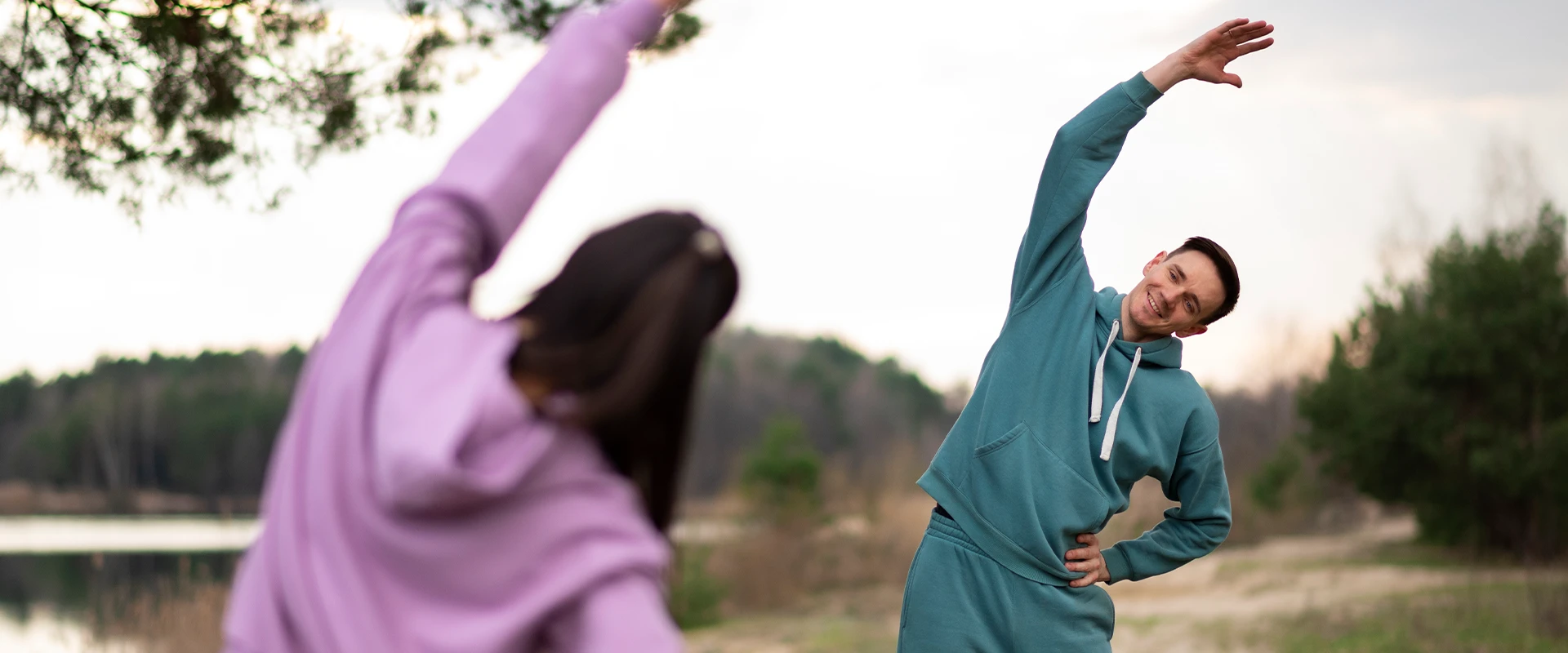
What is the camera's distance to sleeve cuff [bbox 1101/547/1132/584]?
2.78 metres

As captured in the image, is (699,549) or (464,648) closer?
(464,648)

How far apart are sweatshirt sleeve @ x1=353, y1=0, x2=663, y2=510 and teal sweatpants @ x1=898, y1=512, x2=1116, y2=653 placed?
5.19 ft

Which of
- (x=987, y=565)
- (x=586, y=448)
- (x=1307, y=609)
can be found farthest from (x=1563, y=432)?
(x=586, y=448)

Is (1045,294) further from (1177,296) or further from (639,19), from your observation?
(639,19)

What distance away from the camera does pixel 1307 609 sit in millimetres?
11812

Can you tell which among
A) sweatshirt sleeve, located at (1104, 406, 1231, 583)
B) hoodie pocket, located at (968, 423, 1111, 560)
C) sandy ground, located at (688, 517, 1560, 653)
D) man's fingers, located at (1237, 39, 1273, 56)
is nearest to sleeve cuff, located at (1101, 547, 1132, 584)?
sweatshirt sleeve, located at (1104, 406, 1231, 583)

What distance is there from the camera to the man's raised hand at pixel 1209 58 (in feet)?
8.61

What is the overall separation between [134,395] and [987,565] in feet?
114

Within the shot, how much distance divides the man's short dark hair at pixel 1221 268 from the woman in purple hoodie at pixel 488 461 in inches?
71.8

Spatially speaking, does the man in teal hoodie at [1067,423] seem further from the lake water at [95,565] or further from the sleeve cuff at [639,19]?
the sleeve cuff at [639,19]

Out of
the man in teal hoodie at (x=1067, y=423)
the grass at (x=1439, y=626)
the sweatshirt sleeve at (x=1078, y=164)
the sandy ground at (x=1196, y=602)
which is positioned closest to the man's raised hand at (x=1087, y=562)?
the man in teal hoodie at (x=1067, y=423)

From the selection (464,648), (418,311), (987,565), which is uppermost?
(418,311)

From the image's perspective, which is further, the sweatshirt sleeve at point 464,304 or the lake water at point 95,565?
the lake water at point 95,565

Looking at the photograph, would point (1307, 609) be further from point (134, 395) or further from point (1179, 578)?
point (134, 395)
